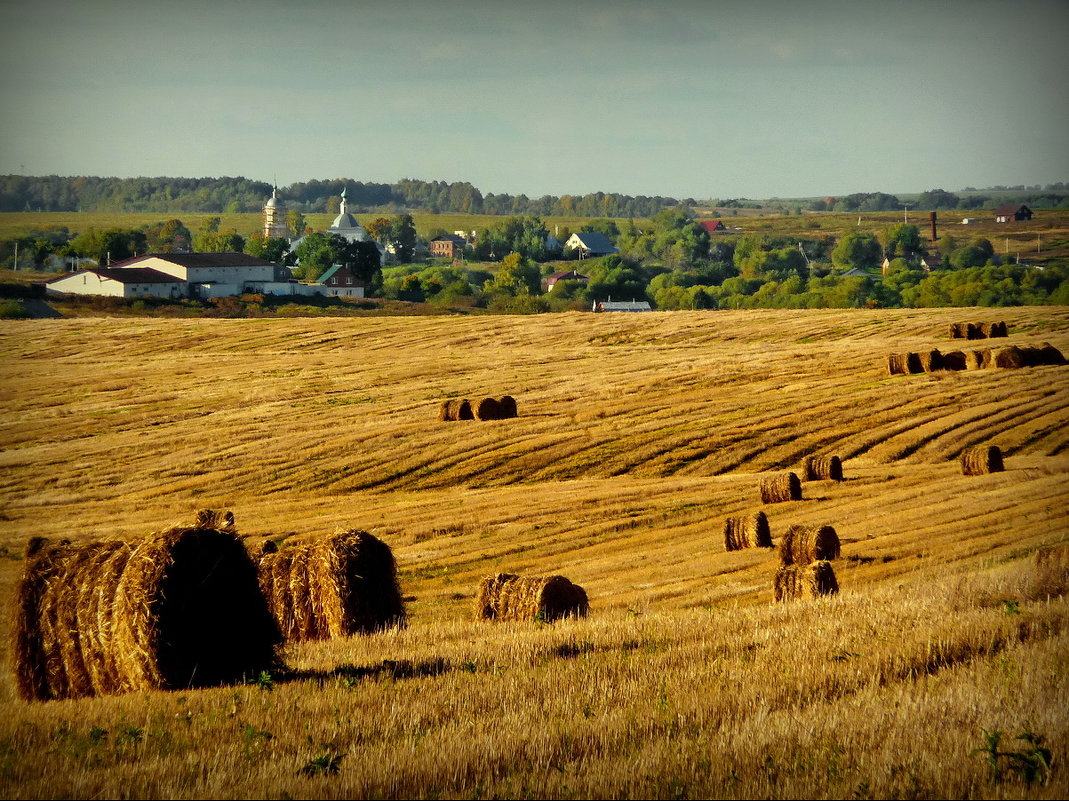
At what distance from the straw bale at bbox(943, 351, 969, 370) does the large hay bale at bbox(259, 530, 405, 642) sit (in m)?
29.8

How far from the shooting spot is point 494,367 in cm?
5141

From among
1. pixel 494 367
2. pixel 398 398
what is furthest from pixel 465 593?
pixel 494 367

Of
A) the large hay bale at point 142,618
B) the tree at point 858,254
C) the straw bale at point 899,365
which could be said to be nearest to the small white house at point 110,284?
the straw bale at point 899,365

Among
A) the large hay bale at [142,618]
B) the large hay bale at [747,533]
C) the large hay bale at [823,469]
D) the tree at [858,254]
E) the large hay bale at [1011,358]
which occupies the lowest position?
the large hay bale at [747,533]

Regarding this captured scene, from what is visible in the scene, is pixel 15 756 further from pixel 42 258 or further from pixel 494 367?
pixel 42 258

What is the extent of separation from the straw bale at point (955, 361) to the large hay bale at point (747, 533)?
67.1 ft

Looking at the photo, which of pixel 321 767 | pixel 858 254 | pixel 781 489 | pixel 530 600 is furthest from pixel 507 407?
pixel 858 254

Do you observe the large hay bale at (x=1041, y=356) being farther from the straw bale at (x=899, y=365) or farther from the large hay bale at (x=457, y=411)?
the large hay bale at (x=457, y=411)

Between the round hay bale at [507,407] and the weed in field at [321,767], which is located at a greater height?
the weed in field at [321,767]

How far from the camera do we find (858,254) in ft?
464

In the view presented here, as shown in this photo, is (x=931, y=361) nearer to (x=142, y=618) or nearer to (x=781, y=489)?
(x=781, y=489)

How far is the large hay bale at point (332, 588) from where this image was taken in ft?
47.5

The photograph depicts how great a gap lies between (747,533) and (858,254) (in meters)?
126

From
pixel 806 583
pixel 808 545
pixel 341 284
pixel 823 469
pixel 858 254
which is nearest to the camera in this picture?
pixel 806 583
